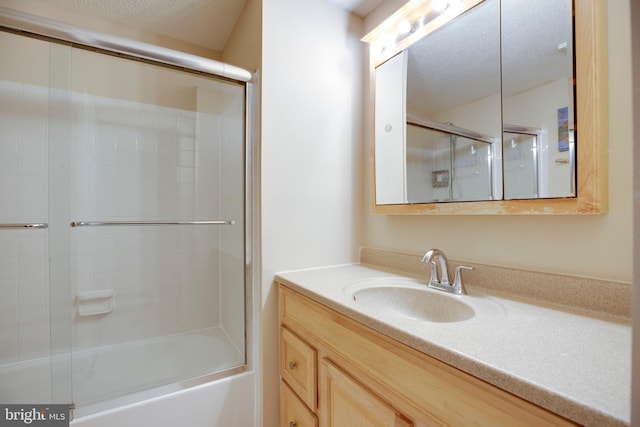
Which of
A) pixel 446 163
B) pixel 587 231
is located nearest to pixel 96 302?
pixel 446 163

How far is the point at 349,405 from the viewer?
824 millimetres

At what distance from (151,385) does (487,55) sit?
194 cm

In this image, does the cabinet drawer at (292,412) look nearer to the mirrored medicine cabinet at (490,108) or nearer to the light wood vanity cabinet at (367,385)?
the light wood vanity cabinet at (367,385)

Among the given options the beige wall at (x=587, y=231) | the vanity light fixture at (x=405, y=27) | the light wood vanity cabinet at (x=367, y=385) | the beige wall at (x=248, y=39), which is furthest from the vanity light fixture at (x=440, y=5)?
the light wood vanity cabinet at (x=367, y=385)

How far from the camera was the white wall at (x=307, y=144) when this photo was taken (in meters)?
1.28

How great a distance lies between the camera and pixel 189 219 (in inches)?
69.8

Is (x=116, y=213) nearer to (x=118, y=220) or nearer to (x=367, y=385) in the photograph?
(x=118, y=220)

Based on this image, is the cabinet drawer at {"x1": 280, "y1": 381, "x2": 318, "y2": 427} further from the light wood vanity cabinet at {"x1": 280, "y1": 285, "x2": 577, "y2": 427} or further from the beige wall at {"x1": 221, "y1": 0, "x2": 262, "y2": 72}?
the beige wall at {"x1": 221, "y1": 0, "x2": 262, "y2": 72}

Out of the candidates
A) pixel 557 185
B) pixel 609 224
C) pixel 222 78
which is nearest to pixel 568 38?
pixel 557 185

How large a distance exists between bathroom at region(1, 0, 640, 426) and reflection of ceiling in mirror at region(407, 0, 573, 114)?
380 mm

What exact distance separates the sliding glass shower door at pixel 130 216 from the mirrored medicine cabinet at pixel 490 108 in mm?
793

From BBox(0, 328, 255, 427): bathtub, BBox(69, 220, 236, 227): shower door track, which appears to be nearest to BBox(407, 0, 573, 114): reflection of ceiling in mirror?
BBox(69, 220, 236, 227): shower door track

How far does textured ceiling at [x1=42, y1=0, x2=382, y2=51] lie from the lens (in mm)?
1527

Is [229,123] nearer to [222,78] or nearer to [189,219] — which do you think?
[222,78]
